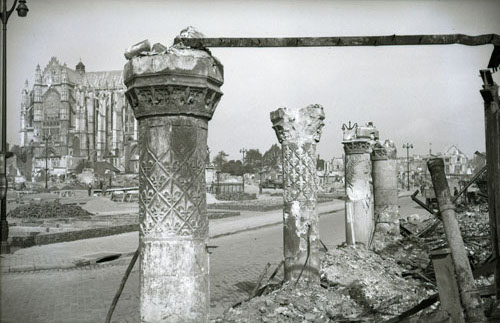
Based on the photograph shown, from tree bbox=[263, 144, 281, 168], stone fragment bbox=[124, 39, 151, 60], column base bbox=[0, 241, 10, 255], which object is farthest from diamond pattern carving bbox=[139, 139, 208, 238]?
tree bbox=[263, 144, 281, 168]

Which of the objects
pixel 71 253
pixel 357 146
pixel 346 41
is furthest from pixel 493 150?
pixel 71 253

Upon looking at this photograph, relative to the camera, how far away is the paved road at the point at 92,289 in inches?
269

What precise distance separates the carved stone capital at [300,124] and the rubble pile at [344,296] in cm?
248

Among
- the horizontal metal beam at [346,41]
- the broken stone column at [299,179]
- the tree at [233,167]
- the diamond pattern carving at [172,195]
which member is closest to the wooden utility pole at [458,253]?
the horizontal metal beam at [346,41]

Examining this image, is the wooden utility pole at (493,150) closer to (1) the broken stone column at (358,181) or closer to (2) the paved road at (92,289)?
(2) the paved road at (92,289)

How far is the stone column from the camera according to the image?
9.63 feet

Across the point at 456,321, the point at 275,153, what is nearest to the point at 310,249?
the point at 456,321

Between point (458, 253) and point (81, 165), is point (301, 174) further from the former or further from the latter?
point (81, 165)

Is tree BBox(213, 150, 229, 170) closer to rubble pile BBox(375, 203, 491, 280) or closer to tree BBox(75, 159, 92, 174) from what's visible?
tree BBox(75, 159, 92, 174)

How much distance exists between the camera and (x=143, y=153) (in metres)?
3.08

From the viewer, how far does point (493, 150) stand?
3.78 metres

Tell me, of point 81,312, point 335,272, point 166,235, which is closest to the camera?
point 166,235

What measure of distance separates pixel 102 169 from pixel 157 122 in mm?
79237

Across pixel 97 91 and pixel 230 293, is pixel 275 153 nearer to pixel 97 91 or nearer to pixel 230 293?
pixel 97 91
